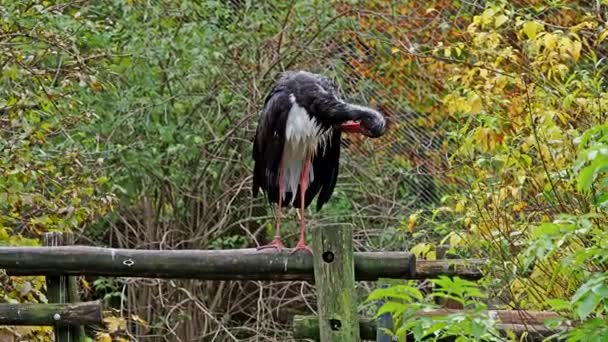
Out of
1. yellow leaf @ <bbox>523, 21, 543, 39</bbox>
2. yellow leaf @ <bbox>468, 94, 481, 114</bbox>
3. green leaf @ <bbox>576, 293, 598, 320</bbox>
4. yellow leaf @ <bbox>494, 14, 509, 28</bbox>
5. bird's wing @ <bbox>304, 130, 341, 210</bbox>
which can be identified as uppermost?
yellow leaf @ <bbox>494, 14, 509, 28</bbox>

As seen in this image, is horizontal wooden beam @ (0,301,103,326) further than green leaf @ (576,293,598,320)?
Yes

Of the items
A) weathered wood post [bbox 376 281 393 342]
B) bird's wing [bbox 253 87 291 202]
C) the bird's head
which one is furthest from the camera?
bird's wing [bbox 253 87 291 202]

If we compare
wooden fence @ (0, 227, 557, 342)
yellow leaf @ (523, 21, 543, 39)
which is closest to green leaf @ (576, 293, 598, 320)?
wooden fence @ (0, 227, 557, 342)

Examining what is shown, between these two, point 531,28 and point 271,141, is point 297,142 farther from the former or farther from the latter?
point 531,28

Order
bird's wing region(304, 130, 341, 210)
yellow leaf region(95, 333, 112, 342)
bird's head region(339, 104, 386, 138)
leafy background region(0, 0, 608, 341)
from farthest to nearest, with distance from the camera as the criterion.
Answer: leafy background region(0, 0, 608, 341) < yellow leaf region(95, 333, 112, 342) < bird's wing region(304, 130, 341, 210) < bird's head region(339, 104, 386, 138)

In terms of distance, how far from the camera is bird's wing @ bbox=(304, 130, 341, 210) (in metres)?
6.36

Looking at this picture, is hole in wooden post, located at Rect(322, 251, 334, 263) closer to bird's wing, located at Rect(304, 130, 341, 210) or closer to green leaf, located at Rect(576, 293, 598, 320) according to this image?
bird's wing, located at Rect(304, 130, 341, 210)

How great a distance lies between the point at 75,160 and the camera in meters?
7.20

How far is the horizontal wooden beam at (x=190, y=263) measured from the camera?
16.7 ft

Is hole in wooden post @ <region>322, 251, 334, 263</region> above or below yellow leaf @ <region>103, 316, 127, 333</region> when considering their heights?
above

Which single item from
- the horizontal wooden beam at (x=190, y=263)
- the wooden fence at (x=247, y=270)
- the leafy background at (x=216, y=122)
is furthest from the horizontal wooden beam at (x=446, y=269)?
the leafy background at (x=216, y=122)

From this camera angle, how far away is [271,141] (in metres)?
6.21

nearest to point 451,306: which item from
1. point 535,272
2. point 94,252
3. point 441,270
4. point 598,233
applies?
point 441,270

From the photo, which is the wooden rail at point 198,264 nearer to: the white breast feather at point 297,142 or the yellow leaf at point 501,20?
A: the white breast feather at point 297,142
